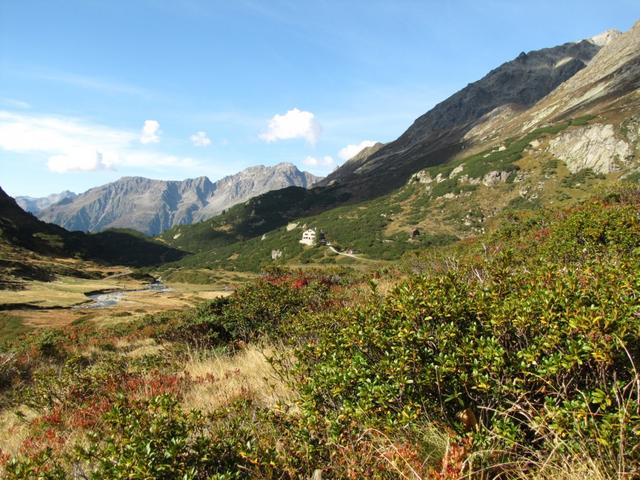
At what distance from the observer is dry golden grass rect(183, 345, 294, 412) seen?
6492 millimetres

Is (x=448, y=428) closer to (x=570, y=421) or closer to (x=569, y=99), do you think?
(x=570, y=421)

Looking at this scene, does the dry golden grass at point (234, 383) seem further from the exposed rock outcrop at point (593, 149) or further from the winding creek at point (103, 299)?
the exposed rock outcrop at point (593, 149)

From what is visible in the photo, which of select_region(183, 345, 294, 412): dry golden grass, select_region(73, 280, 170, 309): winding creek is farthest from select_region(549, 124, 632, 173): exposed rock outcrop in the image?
select_region(183, 345, 294, 412): dry golden grass

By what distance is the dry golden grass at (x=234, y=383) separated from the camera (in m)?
6.49

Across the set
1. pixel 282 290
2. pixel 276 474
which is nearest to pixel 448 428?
pixel 276 474

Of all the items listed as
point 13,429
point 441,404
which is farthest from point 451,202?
point 441,404

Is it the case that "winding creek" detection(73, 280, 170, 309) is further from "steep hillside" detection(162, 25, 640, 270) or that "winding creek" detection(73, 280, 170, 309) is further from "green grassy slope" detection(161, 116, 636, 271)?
"steep hillside" detection(162, 25, 640, 270)

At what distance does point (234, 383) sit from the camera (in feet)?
25.1

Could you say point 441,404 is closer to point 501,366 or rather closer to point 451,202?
point 501,366

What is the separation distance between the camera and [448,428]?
4062mm

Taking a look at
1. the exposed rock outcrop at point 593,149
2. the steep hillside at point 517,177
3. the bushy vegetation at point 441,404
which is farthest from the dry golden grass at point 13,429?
the exposed rock outcrop at point 593,149

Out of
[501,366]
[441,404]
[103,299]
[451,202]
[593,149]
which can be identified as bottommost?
[103,299]

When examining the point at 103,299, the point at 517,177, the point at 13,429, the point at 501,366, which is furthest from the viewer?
the point at 517,177

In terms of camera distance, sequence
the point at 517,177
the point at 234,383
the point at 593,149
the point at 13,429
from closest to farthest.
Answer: the point at 234,383 < the point at 13,429 < the point at 593,149 < the point at 517,177
